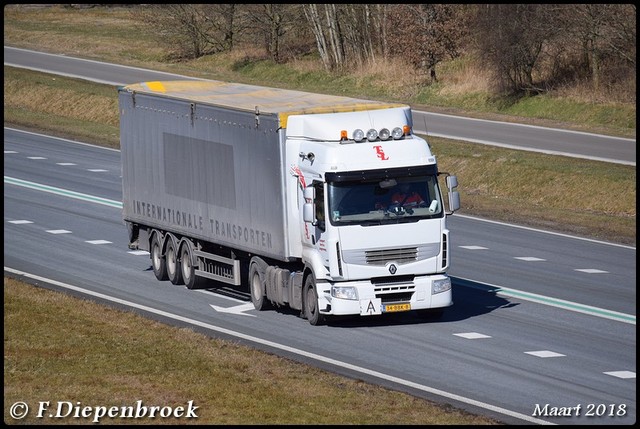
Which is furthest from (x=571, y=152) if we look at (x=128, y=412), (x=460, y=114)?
(x=128, y=412)

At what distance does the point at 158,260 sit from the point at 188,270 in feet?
4.26

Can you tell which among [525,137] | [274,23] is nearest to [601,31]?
[525,137]

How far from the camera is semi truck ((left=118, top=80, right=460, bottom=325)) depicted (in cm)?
2081

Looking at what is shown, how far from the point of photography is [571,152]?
41156 mm

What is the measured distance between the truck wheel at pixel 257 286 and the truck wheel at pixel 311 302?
1283 millimetres

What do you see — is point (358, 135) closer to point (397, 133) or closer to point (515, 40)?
point (397, 133)

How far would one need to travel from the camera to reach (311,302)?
21578mm

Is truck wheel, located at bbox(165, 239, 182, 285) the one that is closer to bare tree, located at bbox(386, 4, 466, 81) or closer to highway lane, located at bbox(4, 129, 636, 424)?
highway lane, located at bbox(4, 129, 636, 424)

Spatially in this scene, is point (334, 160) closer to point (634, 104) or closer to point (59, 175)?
point (59, 175)

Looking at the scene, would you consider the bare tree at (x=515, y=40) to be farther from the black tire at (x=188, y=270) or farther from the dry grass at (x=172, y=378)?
the dry grass at (x=172, y=378)

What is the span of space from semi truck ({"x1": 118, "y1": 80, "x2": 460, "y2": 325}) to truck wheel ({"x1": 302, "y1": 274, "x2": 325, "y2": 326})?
28 mm

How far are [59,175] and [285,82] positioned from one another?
24.8m

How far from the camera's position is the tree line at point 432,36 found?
50.0 m

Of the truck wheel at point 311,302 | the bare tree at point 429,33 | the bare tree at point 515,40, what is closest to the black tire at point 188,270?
the truck wheel at point 311,302
